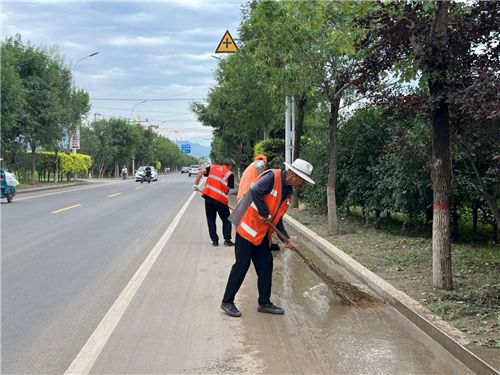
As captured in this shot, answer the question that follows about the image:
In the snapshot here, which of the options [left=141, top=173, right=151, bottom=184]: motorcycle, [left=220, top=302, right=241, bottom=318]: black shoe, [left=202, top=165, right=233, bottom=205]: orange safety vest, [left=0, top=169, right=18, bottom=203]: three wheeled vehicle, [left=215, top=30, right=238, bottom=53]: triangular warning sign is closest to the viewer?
[left=220, top=302, right=241, bottom=318]: black shoe

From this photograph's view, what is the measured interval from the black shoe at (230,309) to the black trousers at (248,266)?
44mm

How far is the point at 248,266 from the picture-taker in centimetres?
603

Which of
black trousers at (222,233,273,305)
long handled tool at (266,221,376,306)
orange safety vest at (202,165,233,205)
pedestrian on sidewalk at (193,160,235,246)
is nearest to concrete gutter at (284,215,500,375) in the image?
long handled tool at (266,221,376,306)

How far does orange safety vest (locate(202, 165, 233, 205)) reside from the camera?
10664mm

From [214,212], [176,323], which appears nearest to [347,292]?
[176,323]

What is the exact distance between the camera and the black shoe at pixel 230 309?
5.94 meters

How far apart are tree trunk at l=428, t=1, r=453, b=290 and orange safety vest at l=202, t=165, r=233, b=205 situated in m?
4.83

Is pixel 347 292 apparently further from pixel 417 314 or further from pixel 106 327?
pixel 106 327

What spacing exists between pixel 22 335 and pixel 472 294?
16.0 feet

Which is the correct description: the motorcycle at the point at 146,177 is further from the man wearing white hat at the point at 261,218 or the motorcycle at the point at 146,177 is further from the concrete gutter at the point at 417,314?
the man wearing white hat at the point at 261,218

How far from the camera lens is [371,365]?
15.1 ft

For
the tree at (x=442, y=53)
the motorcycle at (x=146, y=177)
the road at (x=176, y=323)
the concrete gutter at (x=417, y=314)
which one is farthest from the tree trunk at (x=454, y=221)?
the motorcycle at (x=146, y=177)

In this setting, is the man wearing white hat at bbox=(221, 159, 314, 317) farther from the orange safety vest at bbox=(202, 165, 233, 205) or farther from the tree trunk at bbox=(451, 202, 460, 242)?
the tree trunk at bbox=(451, 202, 460, 242)

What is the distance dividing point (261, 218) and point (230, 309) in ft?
3.57
